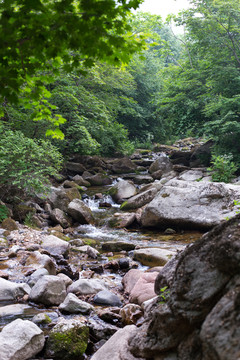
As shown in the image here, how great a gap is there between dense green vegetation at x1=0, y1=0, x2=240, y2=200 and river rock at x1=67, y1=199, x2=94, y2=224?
1602mm

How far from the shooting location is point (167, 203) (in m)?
9.52

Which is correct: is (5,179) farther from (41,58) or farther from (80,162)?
(80,162)

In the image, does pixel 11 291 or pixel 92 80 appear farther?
pixel 92 80

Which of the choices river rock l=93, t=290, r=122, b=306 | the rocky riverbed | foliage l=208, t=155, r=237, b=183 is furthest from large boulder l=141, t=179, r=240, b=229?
river rock l=93, t=290, r=122, b=306

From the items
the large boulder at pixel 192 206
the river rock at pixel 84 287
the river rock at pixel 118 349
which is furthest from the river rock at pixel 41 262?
the large boulder at pixel 192 206


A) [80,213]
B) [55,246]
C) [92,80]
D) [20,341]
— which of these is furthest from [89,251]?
[92,80]

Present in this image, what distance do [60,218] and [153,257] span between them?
189 inches

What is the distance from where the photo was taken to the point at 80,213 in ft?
34.7

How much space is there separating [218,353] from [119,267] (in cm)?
512

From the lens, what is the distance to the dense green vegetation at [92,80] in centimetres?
196

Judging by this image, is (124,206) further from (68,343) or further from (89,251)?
(68,343)

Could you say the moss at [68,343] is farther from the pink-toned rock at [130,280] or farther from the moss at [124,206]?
the moss at [124,206]

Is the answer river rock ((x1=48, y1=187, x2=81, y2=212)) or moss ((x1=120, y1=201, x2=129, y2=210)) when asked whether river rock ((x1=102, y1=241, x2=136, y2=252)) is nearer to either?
river rock ((x1=48, y1=187, x2=81, y2=212))

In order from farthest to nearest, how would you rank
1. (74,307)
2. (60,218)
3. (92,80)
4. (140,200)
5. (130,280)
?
(92,80), (140,200), (60,218), (130,280), (74,307)
